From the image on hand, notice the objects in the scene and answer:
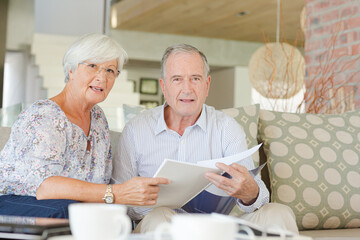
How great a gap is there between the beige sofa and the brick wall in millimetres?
847

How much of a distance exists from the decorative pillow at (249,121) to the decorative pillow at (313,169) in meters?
0.06

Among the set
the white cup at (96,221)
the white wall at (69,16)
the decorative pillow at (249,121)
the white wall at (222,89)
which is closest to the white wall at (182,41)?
the white wall at (222,89)

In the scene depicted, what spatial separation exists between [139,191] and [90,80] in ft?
1.57

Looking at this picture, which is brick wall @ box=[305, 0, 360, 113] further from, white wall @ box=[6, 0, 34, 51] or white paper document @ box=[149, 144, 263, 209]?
white wall @ box=[6, 0, 34, 51]

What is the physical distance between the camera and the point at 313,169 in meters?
2.31

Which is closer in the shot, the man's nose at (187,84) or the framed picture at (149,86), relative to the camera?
the man's nose at (187,84)

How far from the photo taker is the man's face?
196cm

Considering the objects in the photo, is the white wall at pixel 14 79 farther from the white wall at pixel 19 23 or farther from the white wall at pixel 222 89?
the white wall at pixel 222 89

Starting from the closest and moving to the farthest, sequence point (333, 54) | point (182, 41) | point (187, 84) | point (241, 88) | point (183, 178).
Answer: point (183, 178) < point (187, 84) < point (333, 54) < point (182, 41) < point (241, 88)

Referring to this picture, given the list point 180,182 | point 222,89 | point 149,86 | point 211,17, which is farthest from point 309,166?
point 149,86

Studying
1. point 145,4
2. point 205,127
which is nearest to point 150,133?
point 205,127

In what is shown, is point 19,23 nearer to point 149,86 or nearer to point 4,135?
point 4,135

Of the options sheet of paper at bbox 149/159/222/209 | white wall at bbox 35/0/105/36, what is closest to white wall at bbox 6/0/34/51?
white wall at bbox 35/0/105/36

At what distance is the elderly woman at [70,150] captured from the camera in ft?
5.18
